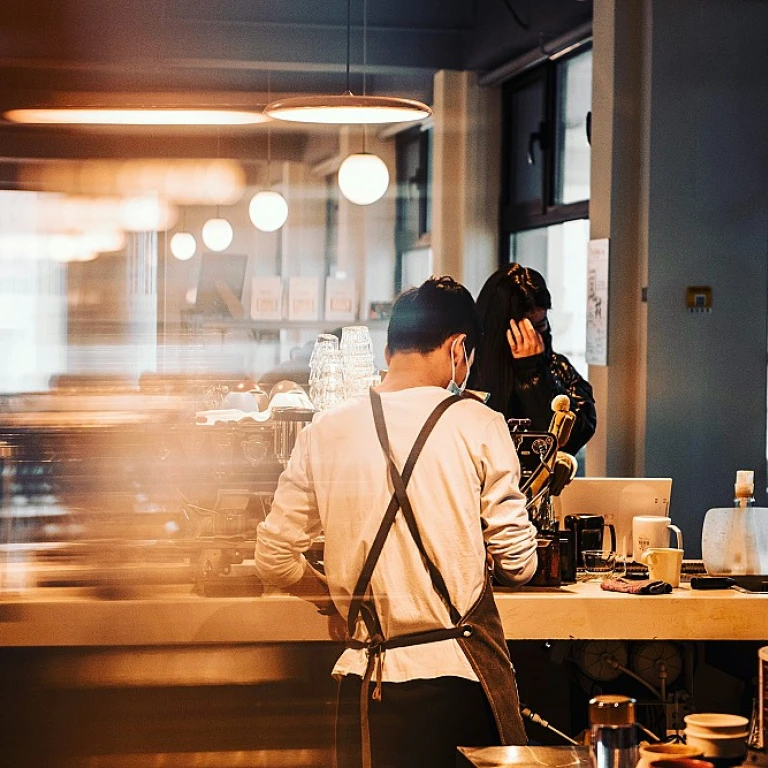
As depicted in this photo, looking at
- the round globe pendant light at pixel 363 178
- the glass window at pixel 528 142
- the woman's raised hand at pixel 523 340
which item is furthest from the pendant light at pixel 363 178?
the glass window at pixel 528 142

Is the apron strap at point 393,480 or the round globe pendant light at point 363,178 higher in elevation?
the round globe pendant light at point 363,178

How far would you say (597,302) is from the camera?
3.32 m

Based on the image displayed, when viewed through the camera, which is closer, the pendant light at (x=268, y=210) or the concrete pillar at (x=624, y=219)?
the pendant light at (x=268, y=210)

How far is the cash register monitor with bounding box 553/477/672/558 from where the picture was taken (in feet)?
7.17

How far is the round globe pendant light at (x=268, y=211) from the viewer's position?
1944mm

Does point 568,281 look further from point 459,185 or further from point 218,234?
point 218,234

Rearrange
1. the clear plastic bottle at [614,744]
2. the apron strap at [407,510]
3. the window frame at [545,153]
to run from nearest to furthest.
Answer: the clear plastic bottle at [614,744] < the apron strap at [407,510] < the window frame at [545,153]

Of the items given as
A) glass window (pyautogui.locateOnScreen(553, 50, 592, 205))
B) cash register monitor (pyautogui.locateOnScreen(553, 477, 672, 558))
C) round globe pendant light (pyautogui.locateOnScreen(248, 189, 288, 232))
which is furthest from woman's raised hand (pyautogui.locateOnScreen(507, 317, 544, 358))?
glass window (pyautogui.locateOnScreen(553, 50, 592, 205))

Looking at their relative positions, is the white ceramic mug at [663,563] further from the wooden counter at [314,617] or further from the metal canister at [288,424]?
the metal canister at [288,424]

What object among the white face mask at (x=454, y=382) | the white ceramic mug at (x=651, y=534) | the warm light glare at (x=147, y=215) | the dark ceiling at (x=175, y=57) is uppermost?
the dark ceiling at (x=175, y=57)

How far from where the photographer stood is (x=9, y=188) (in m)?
2.02

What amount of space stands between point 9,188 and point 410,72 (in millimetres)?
733

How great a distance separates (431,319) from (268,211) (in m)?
0.38

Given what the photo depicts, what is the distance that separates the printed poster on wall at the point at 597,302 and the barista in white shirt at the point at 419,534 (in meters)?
1.61
